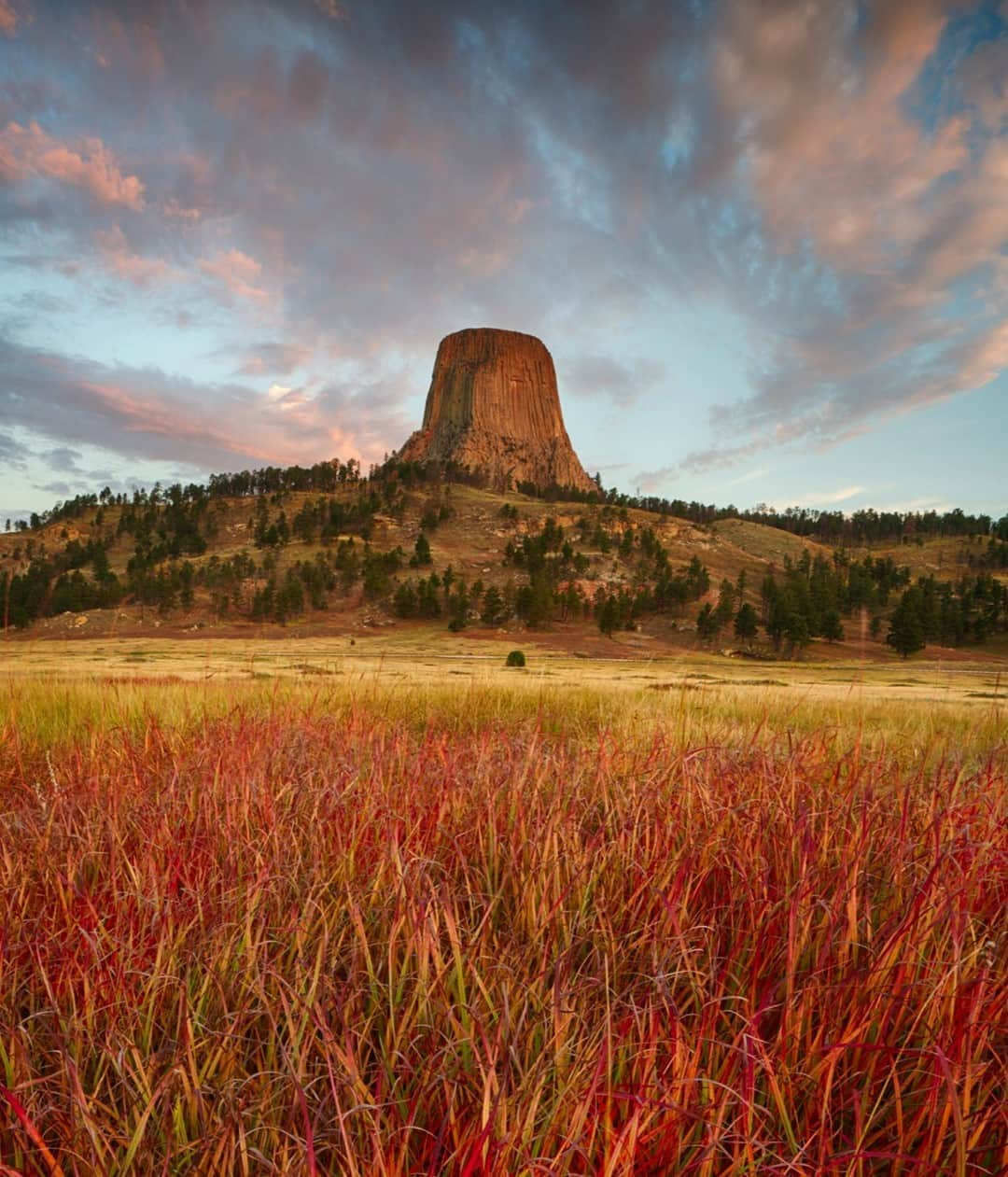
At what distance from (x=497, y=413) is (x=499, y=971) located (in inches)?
7509

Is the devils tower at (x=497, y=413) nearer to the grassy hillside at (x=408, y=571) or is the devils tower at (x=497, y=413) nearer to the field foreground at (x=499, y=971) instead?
the grassy hillside at (x=408, y=571)

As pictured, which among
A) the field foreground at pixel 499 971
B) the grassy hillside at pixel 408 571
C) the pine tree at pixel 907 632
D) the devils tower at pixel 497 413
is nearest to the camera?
the field foreground at pixel 499 971

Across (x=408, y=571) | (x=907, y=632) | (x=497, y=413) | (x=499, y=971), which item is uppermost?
A: (x=497, y=413)

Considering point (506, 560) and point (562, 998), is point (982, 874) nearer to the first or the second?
point (562, 998)

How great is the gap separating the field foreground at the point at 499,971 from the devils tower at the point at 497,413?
174 m

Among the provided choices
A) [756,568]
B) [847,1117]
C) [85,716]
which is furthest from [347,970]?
[756,568]

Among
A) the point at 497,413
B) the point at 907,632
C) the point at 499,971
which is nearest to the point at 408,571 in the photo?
the point at 907,632

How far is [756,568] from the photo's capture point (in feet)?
346

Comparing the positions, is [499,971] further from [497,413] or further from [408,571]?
[497,413]

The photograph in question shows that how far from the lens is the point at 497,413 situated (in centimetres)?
18600

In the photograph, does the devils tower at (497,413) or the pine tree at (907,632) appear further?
the devils tower at (497,413)

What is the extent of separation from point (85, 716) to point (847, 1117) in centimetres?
639

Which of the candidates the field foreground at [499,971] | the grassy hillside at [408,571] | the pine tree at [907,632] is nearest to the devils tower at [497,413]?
the grassy hillside at [408,571]

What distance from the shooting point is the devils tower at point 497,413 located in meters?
180
